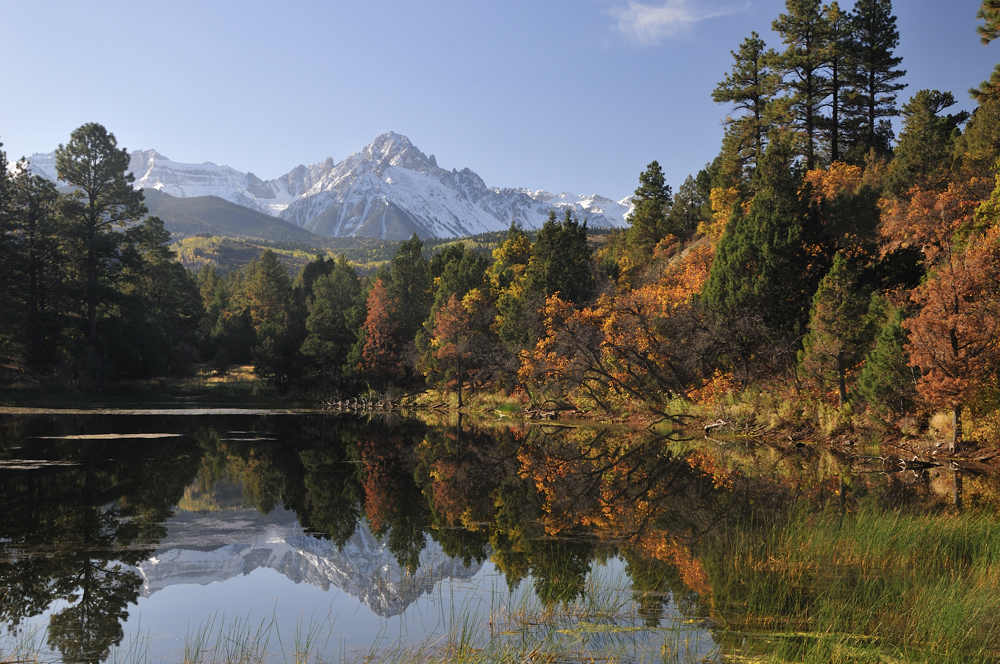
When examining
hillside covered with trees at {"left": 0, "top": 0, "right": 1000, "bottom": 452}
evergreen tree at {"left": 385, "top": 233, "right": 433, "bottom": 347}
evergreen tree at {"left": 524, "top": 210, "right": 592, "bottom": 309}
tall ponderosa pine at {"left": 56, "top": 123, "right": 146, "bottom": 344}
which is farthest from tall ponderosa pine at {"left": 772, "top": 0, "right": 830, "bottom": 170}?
tall ponderosa pine at {"left": 56, "top": 123, "right": 146, "bottom": 344}

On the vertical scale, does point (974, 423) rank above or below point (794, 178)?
below

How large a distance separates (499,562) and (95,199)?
68.0 metres

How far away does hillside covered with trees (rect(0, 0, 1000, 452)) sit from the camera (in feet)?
93.1

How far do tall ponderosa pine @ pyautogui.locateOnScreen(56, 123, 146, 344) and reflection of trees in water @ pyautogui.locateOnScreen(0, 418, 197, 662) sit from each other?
144ft

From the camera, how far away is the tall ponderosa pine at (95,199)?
62375mm

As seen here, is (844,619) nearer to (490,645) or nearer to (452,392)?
(490,645)

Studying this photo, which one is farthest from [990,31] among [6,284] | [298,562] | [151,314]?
[151,314]

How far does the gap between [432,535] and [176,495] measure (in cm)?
850

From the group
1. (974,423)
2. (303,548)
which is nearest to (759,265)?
(974,423)

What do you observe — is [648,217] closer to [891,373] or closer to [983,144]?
[983,144]

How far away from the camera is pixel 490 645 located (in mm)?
7738

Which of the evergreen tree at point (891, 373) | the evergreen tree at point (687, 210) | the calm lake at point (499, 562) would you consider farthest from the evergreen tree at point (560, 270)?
the calm lake at point (499, 562)

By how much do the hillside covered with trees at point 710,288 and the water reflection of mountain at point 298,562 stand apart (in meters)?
21.0

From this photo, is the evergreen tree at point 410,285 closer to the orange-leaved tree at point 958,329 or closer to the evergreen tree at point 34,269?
the evergreen tree at point 34,269
